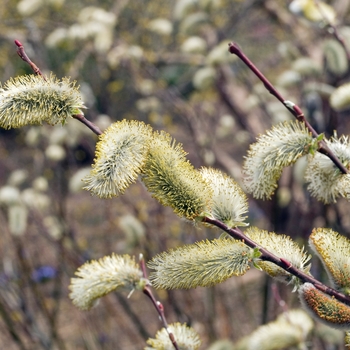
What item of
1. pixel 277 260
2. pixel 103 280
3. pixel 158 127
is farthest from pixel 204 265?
pixel 158 127

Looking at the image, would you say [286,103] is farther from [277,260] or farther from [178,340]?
[178,340]

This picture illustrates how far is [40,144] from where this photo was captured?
2.85m

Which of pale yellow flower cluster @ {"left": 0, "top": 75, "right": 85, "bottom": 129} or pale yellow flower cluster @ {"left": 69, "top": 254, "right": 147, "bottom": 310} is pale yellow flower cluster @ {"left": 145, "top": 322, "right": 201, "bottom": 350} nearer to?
pale yellow flower cluster @ {"left": 69, "top": 254, "right": 147, "bottom": 310}

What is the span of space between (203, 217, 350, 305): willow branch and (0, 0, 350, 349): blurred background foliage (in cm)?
57

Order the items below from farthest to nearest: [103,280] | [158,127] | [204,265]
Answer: [158,127] < [103,280] < [204,265]

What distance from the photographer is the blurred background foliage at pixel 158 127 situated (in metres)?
2.06

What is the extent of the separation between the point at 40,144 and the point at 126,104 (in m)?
2.67

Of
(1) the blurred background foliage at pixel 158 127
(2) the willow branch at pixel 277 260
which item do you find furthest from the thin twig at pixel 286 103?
(1) the blurred background foliage at pixel 158 127

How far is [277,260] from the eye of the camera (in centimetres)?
63

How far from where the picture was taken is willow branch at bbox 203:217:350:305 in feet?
2.03

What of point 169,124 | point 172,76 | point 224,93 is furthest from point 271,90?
point 172,76

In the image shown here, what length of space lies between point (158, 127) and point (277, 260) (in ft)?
9.83

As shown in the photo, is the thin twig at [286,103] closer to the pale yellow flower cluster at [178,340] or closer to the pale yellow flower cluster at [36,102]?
the pale yellow flower cluster at [36,102]

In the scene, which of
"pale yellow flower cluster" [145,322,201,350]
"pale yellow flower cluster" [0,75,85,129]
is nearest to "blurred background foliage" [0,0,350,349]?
"pale yellow flower cluster" [145,322,201,350]
